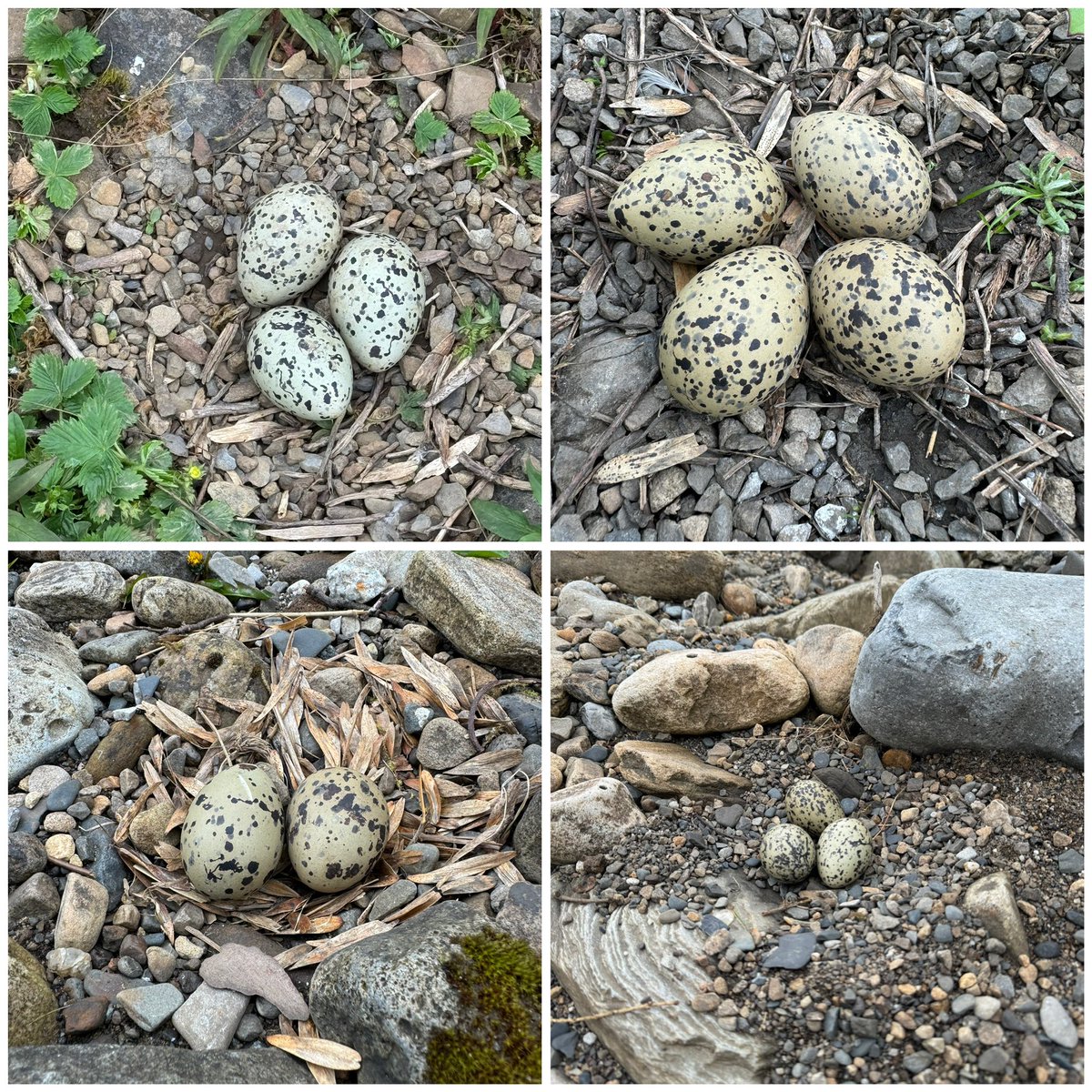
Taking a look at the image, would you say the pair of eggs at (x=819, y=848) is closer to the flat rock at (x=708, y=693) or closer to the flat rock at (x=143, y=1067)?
the flat rock at (x=708, y=693)

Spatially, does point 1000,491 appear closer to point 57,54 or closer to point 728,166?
point 728,166

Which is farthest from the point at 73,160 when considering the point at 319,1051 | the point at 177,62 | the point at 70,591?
the point at 319,1051

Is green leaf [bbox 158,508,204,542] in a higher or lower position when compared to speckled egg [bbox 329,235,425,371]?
lower

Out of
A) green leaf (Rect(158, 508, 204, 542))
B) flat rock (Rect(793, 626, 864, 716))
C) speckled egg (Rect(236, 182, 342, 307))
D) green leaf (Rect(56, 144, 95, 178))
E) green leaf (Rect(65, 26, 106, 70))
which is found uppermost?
green leaf (Rect(65, 26, 106, 70))

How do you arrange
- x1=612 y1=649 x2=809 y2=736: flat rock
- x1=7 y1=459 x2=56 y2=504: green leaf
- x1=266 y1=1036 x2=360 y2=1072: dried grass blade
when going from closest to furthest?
x1=266 y1=1036 x2=360 y2=1072: dried grass blade < x1=612 y1=649 x2=809 y2=736: flat rock < x1=7 y1=459 x2=56 y2=504: green leaf

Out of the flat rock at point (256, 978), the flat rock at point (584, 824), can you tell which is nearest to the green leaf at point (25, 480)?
the flat rock at point (256, 978)

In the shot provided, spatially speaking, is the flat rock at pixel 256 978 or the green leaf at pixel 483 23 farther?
the green leaf at pixel 483 23

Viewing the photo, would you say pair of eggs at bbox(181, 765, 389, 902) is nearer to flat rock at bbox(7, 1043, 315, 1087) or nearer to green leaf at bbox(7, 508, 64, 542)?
flat rock at bbox(7, 1043, 315, 1087)

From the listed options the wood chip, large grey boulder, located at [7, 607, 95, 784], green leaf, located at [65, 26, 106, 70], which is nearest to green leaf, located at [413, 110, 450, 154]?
green leaf, located at [65, 26, 106, 70]
